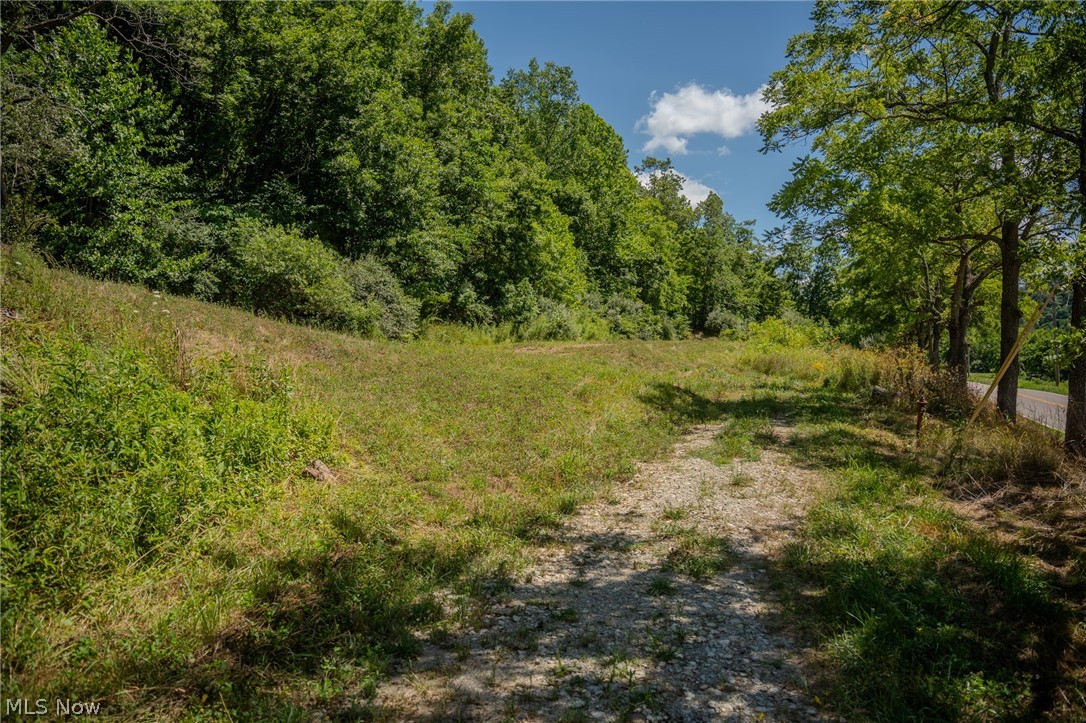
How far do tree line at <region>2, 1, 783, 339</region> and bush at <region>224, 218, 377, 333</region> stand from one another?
53 mm

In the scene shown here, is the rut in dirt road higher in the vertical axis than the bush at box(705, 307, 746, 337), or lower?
lower

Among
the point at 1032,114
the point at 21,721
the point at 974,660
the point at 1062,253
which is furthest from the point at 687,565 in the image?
the point at 1032,114

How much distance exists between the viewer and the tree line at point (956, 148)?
27.4ft

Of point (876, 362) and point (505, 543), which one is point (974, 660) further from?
point (876, 362)

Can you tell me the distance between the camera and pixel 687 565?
18.7 feet

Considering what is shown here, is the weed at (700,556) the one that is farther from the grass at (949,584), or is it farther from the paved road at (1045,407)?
the paved road at (1045,407)

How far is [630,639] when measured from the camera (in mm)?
4355

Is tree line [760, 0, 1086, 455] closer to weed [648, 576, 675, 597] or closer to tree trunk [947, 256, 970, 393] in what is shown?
tree trunk [947, 256, 970, 393]

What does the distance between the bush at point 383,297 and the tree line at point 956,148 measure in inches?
471

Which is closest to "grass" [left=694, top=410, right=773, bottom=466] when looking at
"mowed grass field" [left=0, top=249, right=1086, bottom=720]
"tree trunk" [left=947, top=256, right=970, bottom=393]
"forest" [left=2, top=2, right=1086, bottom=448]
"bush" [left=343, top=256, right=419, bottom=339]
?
"mowed grass field" [left=0, top=249, right=1086, bottom=720]

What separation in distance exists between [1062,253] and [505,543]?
810 cm

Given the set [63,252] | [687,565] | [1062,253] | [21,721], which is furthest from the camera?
[63,252]

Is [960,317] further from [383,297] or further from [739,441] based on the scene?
[383,297]

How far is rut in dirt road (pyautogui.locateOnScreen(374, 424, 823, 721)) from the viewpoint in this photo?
357 centimetres
